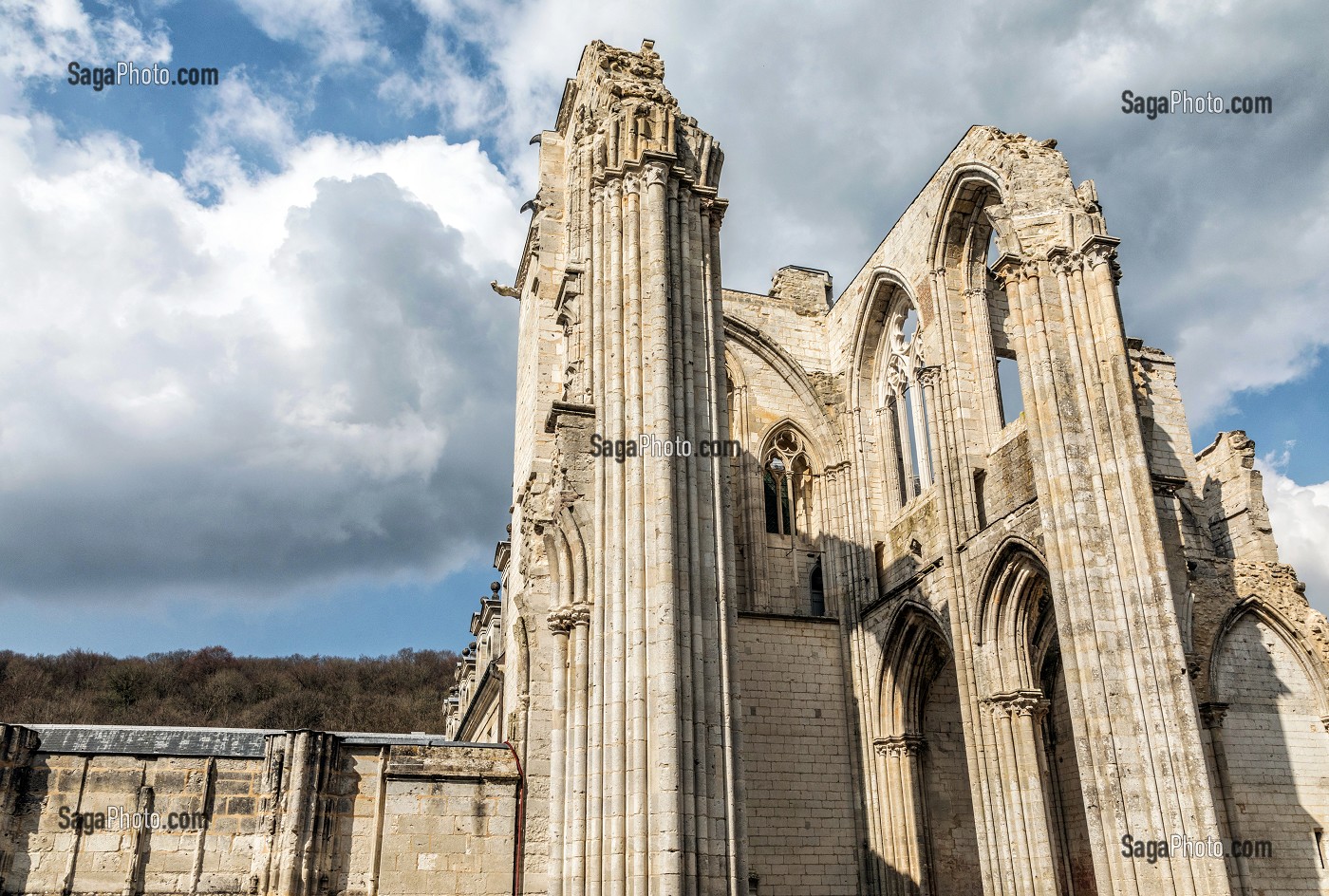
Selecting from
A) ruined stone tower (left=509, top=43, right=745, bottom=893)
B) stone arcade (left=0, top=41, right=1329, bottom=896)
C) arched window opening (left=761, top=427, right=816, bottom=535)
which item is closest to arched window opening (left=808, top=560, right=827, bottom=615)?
stone arcade (left=0, top=41, right=1329, bottom=896)

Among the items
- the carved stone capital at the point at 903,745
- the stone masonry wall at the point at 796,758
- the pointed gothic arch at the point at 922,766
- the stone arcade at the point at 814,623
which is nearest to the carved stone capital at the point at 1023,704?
the stone arcade at the point at 814,623

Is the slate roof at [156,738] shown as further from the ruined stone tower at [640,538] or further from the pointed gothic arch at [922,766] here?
the pointed gothic arch at [922,766]

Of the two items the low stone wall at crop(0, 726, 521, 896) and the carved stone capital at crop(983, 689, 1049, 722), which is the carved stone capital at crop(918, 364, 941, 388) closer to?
the carved stone capital at crop(983, 689, 1049, 722)

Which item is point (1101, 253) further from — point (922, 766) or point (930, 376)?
point (922, 766)

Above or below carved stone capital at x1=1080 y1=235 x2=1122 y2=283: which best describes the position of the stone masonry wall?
below

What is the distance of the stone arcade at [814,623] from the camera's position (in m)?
10.1

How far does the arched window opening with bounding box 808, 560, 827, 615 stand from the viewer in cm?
1922

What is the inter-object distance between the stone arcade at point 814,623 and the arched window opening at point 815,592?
0.05 metres

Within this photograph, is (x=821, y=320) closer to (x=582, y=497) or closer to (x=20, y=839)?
(x=582, y=497)

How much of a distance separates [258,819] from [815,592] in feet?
35.8

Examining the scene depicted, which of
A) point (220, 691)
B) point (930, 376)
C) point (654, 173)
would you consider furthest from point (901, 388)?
point (220, 691)

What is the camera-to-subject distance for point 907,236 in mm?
18609

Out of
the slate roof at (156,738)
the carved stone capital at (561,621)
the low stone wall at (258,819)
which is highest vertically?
the carved stone capital at (561,621)

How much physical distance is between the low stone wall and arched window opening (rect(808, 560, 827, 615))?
9012mm
